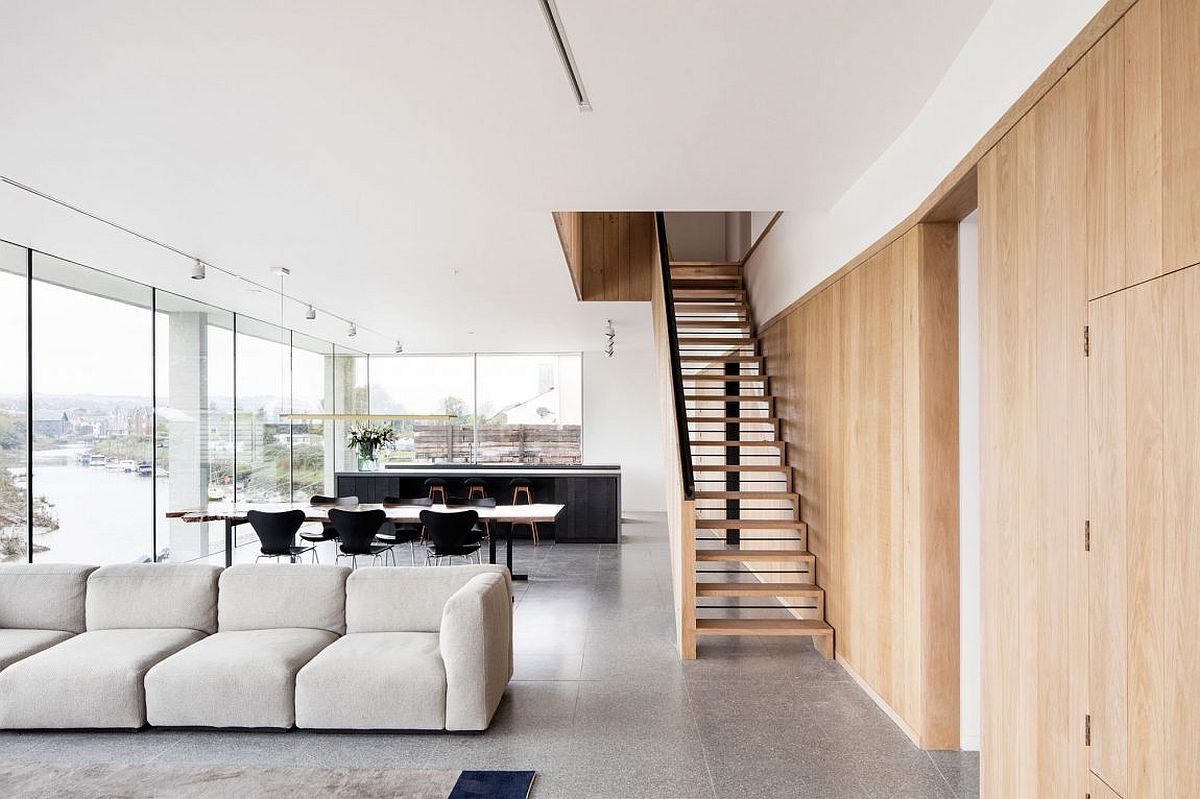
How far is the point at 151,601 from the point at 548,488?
19.1 feet

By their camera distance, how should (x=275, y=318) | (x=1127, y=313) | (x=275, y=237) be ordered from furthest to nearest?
(x=275, y=318) < (x=275, y=237) < (x=1127, y=313)

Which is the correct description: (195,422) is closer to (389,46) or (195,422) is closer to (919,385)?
(389,46)

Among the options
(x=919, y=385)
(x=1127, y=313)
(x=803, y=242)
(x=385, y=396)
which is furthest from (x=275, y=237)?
(x=385, y=396)

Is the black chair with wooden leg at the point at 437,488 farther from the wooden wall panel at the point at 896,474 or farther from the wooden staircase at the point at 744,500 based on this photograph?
the wooden wall panel at the point at 896,474

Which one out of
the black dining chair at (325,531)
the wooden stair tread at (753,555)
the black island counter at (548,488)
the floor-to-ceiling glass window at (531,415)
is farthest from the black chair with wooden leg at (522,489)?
the wooden stair tread at (753,555)

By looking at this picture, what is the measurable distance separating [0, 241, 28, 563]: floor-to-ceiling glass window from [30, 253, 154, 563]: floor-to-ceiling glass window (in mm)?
92

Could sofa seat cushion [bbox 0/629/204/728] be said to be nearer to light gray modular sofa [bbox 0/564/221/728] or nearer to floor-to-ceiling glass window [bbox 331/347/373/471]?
light gray modular sofa [bbox 0/564/221/728]

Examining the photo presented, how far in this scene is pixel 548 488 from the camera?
31.4ft

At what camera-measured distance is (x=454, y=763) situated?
127 inches

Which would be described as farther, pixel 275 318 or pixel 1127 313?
pixel 275 318

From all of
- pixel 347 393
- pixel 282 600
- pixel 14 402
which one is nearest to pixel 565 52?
pixel 282 600

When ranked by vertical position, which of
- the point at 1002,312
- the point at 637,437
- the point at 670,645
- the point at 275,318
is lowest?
the point at 670,645

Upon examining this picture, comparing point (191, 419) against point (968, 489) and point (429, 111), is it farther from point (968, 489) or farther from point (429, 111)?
point (968, 489)

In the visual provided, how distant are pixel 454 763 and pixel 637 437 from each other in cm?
960
